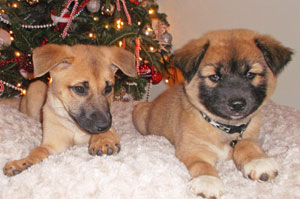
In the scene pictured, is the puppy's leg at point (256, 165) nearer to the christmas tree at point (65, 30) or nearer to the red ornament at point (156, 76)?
the christmas tree at point (65, 30)

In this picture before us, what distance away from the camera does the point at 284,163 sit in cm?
236

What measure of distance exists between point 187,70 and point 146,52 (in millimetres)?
1505

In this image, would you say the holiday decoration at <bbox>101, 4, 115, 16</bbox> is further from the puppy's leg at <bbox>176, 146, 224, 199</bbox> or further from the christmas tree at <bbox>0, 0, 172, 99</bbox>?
the puppy's leg at <bbox>176, 146, 224, 199</bbox>

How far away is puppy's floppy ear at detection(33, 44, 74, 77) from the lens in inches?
96.2

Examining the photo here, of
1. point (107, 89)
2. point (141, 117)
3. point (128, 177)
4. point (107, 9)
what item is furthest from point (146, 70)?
point (128, 177)

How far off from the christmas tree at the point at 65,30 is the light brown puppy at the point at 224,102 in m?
1.30

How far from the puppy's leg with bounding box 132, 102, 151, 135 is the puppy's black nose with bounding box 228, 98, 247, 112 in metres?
1.54

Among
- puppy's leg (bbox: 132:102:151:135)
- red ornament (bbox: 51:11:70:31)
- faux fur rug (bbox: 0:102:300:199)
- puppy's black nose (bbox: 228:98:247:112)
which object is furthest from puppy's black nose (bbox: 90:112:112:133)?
red ornament (bbox: 51:11:70:31)

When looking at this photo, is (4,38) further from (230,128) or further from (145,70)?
(230,128)

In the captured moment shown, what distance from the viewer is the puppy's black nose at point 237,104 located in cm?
226

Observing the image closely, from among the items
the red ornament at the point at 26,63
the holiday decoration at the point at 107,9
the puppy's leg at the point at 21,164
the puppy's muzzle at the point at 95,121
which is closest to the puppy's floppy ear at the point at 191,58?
the puppy's muzzle at the point at 95,121

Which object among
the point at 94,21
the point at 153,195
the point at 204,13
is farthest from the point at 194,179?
the point at 204,13

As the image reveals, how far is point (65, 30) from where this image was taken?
352 centimetres

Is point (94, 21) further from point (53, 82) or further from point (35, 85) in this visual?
point (53, 82)
